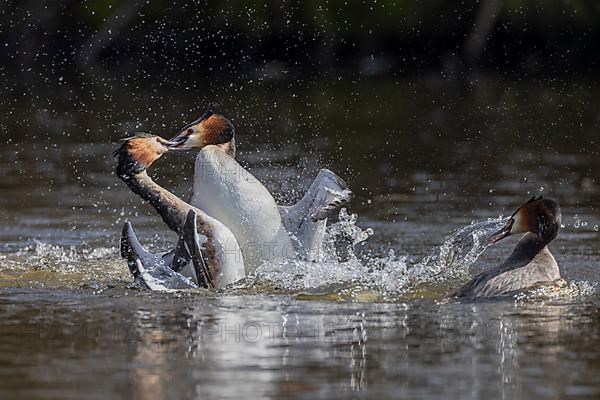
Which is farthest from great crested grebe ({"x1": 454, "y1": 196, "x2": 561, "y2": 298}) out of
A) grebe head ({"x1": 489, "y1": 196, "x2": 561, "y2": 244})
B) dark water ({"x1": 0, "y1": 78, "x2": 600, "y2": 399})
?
dark water ({"x1": 0, "y1": 78, "x2": 600, "y2": 399})

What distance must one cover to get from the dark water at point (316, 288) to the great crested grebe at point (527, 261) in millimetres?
275

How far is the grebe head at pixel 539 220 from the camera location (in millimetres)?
10141

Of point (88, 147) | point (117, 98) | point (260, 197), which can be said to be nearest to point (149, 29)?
point (117, 98)

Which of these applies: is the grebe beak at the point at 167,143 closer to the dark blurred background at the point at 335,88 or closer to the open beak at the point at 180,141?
Result: the open beak at the point at 180,141

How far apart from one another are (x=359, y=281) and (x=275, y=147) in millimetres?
8373

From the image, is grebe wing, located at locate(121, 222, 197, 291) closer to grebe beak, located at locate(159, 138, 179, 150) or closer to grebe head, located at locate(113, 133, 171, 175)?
grebe head, located at locate(113, 133, 171, 175)

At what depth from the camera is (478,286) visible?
9875 millimetres

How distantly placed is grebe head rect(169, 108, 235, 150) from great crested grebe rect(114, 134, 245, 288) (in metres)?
0.32

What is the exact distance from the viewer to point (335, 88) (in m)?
28.6

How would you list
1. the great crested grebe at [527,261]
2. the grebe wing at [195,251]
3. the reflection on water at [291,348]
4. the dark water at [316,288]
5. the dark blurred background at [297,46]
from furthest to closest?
1. the dark blurred background at [297,46]
2. the grebe wing at [195,251]
3. the great crested grebe at [527,261]
4. the dark water at [316,288]
5. the reflection on water at [291,348]

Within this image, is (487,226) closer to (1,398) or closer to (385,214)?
(385,214)

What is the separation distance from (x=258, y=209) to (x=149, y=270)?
3.68 ft

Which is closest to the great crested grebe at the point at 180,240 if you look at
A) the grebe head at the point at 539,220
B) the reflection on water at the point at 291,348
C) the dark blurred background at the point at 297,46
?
the reflection on water at the point at 291,348

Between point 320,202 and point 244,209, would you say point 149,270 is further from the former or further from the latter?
point 320,202
